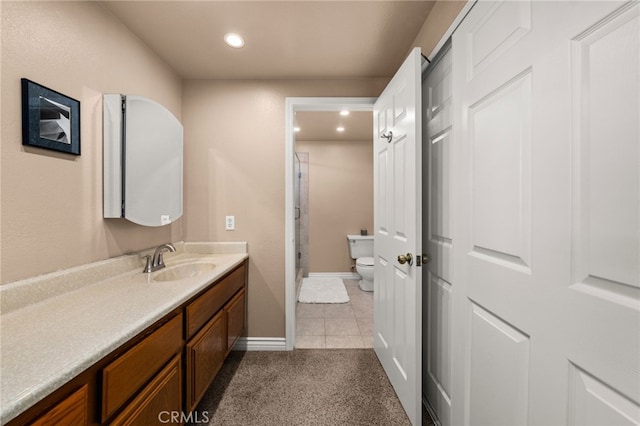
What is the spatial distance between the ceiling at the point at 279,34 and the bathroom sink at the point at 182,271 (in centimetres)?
155

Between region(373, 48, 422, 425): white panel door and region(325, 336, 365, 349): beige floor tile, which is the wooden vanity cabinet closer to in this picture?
region(325, 336, 365, 349): beige floor tile

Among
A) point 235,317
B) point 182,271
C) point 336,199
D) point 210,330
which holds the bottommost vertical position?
point 235,317

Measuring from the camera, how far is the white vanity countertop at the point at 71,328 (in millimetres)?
562

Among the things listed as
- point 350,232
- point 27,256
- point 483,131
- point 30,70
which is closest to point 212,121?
point 30,70

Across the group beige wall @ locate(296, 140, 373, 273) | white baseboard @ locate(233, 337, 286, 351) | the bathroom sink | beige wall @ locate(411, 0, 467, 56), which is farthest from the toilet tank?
beige wall @ locate(411, 0, 467, 56)

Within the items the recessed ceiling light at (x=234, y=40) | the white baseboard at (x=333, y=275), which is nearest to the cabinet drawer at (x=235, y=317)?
the recessed ceiling light at (x=234, y=40)

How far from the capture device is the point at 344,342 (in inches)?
85.7

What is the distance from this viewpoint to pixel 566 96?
63cm

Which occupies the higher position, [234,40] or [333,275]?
[234,40]

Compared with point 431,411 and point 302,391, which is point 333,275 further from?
point 431,411

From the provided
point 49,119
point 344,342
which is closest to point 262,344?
point 344,342

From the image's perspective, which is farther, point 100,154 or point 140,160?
point 140,160

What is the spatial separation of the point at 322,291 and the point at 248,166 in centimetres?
218

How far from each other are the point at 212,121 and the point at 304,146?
87.3 inches
